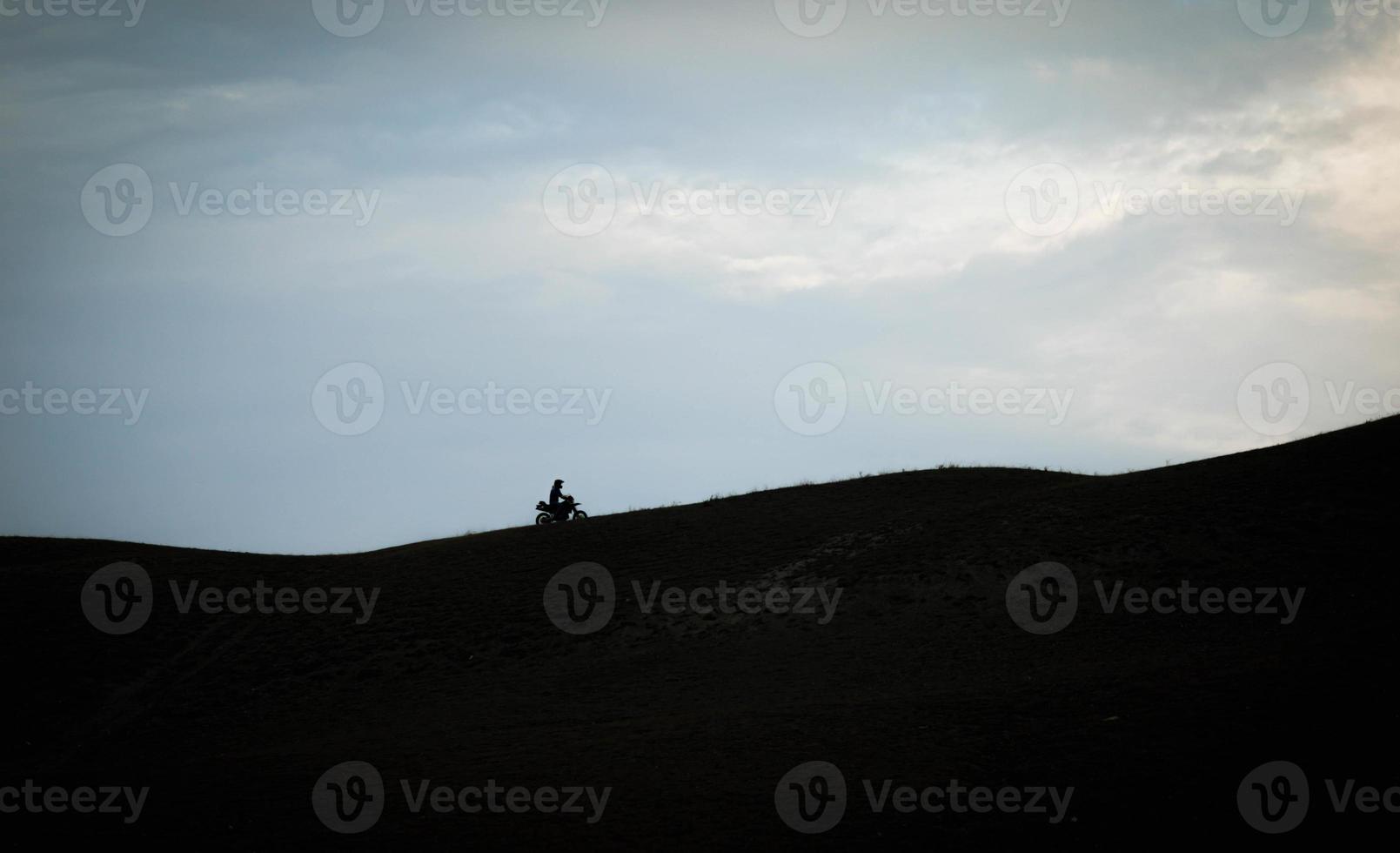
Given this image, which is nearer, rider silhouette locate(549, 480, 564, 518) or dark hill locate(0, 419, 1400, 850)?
dark hill locate(0, 419, 1400, 850)

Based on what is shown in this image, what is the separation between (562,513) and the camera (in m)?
38.8

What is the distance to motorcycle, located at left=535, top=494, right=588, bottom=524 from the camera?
38.8 meters

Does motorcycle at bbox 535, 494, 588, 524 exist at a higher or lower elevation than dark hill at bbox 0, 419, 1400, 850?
higher

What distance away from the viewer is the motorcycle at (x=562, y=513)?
3878 centimetres

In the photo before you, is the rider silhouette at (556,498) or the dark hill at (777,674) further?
the rider silhouette at (556,498)

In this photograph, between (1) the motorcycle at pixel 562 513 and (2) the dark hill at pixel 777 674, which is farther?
(1) the motorcycle at pixel 562 513

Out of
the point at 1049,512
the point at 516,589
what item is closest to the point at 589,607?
the point at 516,589

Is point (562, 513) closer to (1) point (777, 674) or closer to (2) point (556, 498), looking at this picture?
(2) point (556, 498)

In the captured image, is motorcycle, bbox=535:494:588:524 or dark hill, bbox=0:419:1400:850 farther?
motorcycle, bbox=535:494:588:524

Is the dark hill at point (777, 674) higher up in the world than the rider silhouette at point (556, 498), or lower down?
lower down

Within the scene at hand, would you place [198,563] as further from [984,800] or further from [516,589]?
[984,800]

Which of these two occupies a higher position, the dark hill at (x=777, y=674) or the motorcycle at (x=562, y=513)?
the motorcycle at (x=562, y=513)

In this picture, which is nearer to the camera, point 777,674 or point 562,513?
point 777,674

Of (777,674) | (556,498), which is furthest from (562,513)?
(777,674)
